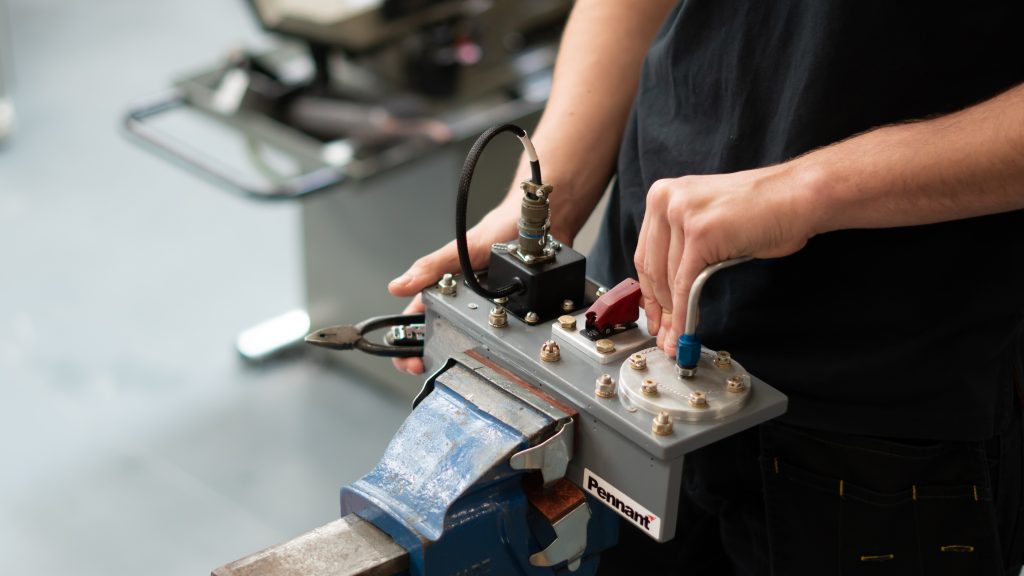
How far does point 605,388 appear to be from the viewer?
0.99 meters

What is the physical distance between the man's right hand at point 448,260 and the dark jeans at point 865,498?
294 mm

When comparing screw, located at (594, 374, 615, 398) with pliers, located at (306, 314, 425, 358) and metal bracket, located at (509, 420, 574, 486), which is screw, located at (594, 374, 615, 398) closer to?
metal bracket, located at (509, 420, 574, 486)

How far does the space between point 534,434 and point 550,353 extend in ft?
0.30

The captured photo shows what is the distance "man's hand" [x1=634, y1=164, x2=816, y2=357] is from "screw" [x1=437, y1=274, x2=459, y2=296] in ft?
0.63

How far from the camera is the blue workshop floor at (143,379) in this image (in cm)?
256

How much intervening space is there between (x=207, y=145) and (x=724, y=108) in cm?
161

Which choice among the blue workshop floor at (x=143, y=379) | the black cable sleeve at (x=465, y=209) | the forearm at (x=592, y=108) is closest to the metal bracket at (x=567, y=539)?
the black cable sleeve at (x=465, y=209)

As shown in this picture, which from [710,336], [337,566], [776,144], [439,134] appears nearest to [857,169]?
[776,144]

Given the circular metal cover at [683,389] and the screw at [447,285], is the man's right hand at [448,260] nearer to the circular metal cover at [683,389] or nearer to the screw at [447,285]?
the screw at [447,285]

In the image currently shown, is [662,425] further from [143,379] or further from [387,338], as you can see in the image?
[143,379]

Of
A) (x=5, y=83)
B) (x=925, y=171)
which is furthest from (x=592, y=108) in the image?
(x=5, y=83)

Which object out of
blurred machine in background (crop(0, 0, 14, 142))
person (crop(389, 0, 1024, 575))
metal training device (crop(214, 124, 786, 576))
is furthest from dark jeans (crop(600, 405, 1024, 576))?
blurred machine in background (crop(0, 0, 14, 142))

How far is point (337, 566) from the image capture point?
3.10 ft

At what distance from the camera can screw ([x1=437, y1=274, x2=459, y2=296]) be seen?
114 centimetres
